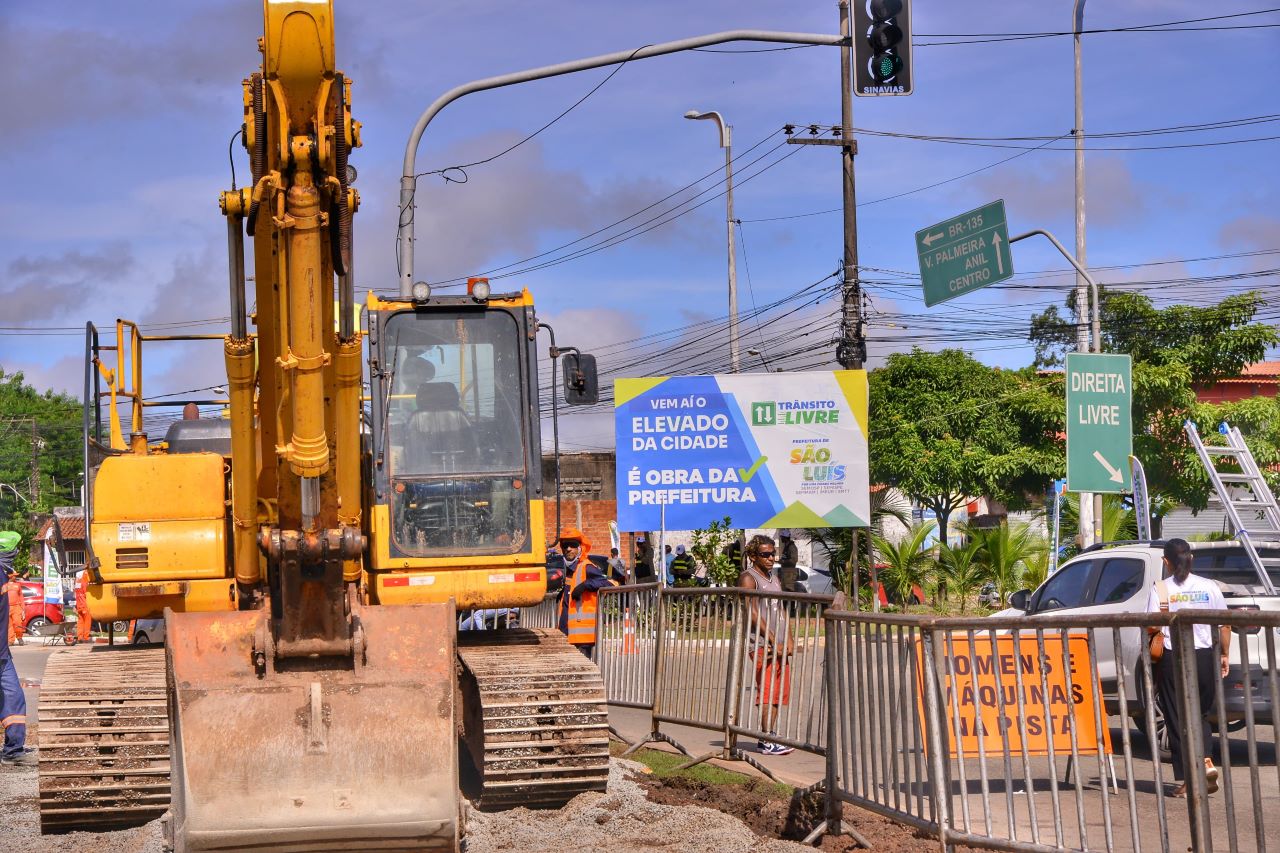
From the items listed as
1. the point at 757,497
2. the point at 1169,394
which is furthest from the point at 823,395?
the point at 1169,394

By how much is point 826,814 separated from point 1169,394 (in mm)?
33158

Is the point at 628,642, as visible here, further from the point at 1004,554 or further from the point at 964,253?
the point at 1004,554

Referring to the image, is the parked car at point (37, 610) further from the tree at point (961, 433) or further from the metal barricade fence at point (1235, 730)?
the metal barricade fence at point (1235, 730)

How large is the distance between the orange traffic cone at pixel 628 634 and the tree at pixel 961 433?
97.7 feet

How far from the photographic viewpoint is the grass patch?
993 centimetres

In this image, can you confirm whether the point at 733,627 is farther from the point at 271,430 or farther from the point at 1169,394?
the point at 1169,394

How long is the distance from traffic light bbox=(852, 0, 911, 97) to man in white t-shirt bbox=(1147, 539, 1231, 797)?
559cm

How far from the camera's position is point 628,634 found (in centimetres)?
1392

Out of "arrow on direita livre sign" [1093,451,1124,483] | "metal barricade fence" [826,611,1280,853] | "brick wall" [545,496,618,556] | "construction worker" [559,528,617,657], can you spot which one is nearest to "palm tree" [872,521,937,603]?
"arrow on direita livre sign" [1093,451,1124,483]

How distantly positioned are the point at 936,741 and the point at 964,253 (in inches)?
599

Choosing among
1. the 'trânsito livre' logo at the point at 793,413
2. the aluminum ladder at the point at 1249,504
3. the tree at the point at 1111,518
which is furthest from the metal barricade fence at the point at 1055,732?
the tree at the point at 1111,518

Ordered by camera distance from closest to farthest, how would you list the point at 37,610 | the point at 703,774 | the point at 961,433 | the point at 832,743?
the point at 832,743 → the point at 703,774 → the point at 37,610 → the point at 961,433

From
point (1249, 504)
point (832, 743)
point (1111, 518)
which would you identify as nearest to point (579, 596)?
point (1249, 504)

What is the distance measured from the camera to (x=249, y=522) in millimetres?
8000
